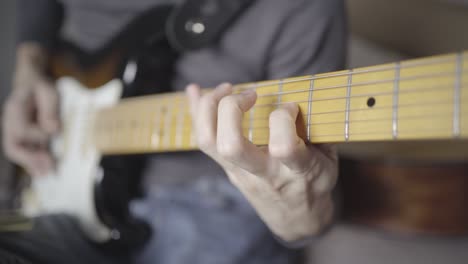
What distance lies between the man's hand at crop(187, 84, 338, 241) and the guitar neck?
0.02 meters

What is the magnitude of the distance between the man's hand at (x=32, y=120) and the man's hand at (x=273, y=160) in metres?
0.55

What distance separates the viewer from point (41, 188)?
0.92 meters

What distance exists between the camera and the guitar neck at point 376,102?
0.98 ft

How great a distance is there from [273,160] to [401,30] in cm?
75

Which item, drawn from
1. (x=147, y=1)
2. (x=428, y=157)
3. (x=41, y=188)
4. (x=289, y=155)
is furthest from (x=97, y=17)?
(x=428, y=157)

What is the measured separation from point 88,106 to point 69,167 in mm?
145

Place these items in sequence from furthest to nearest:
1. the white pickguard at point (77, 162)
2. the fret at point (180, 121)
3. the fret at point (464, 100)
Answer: the white pickguard at point (77, 162) < the fret at point (180, 121) < the fret at point (464, 100)

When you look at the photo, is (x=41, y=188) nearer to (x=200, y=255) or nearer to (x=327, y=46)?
(x=200, y=255)

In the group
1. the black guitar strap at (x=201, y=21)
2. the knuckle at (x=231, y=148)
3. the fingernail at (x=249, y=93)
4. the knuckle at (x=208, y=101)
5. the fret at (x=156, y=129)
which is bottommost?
the knuckle at (x=231, y=148)

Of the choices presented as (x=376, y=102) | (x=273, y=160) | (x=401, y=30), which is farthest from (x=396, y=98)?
(x=401, y=30)

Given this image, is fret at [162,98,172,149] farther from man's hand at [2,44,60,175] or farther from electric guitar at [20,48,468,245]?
man's hand at [2,44,60,175]

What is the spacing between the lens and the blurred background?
934mm

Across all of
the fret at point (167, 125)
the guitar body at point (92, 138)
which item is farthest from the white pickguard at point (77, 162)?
the fret at point (167, 125)

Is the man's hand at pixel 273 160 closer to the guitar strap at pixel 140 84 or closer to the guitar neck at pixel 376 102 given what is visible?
the guitar neck at pixel 376 102
